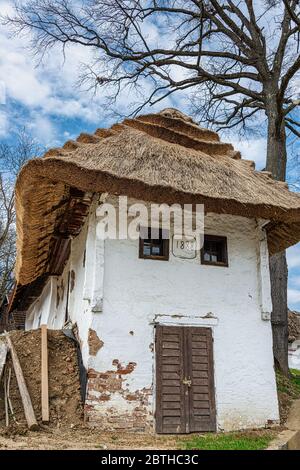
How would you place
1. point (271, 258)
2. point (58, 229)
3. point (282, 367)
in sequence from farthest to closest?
point (271, 258) < point (282, 367) < point (58, 229)

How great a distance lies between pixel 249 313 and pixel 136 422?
8.37 feet

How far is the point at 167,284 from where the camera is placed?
7500 millimetres

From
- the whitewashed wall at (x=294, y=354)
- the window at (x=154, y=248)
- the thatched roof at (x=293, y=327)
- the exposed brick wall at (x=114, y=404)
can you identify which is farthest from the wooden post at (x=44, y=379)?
the whitewashed wall at (x=294, y=354)

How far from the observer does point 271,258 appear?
10.9 meters

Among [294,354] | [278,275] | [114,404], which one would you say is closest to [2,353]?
[114,404]

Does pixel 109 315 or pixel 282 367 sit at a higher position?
pixel 109 315

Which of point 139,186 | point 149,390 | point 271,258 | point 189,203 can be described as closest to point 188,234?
point 189,203

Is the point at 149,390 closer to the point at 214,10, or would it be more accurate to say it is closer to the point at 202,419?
the point at 202,419

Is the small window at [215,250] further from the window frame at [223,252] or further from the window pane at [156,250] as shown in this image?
the window pane at [156,250]

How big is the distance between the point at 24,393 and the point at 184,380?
236 cm

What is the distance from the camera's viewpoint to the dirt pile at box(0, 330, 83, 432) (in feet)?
21.9

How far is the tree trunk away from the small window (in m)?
3.08

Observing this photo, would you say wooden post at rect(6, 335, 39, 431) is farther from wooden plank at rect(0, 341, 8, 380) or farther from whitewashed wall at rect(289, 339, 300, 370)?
whitewashed wall at rect(289, 339, 300, 370)

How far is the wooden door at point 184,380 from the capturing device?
6883mm
